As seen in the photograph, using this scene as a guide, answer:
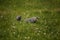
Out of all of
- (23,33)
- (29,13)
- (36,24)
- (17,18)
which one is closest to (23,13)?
(29,13)

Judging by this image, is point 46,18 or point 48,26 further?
point 46,18

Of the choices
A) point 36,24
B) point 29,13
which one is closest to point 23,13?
point 29,13

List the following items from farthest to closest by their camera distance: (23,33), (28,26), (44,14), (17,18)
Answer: (44,14)
(17,18)
(28,26)
(23,33)

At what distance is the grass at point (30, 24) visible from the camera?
64.5ft

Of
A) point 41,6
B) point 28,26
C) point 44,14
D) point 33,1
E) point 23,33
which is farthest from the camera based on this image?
point 33,1

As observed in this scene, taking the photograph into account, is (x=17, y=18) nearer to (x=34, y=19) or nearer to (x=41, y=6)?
(x=34, y=19)

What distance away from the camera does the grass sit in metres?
19.7

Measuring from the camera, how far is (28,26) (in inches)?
832

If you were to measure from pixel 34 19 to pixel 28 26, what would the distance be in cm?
151

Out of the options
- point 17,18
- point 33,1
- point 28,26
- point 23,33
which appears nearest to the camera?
point 23,33

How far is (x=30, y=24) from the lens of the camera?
21500 millimetres

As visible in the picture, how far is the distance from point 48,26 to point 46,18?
90.4 inches

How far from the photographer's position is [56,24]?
2236 cm

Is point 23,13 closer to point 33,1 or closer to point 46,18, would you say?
point 46,18
